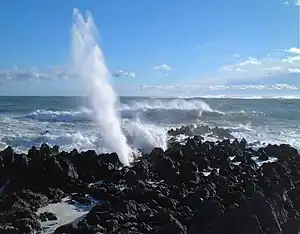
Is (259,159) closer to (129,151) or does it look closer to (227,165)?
(227,165)

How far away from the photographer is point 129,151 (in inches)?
615

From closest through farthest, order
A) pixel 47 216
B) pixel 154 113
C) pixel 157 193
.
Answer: pixel 47 216, pixel 157 193, pixel 154 113

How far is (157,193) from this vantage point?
925 centimetres

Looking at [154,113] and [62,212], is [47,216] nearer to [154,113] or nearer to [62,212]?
[62,212]

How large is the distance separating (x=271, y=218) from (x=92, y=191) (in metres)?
4.43

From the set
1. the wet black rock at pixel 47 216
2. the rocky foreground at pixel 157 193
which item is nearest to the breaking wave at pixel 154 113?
the rocky foreground at pixel 157 193

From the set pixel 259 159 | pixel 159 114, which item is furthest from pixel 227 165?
pixel 159 114

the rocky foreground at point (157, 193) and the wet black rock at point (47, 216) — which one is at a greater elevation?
the rocky foreground at point (157, 193)

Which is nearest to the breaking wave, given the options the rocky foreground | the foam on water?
the rocky foreground

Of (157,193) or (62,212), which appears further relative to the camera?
(157,193)

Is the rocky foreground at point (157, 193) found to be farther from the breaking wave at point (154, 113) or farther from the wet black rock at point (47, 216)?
the breaking wave at point (154, 113)

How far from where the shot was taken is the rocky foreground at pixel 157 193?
7.32 m

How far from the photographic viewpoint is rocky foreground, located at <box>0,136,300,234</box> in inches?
288

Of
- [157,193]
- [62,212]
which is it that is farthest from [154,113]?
[62,212]
